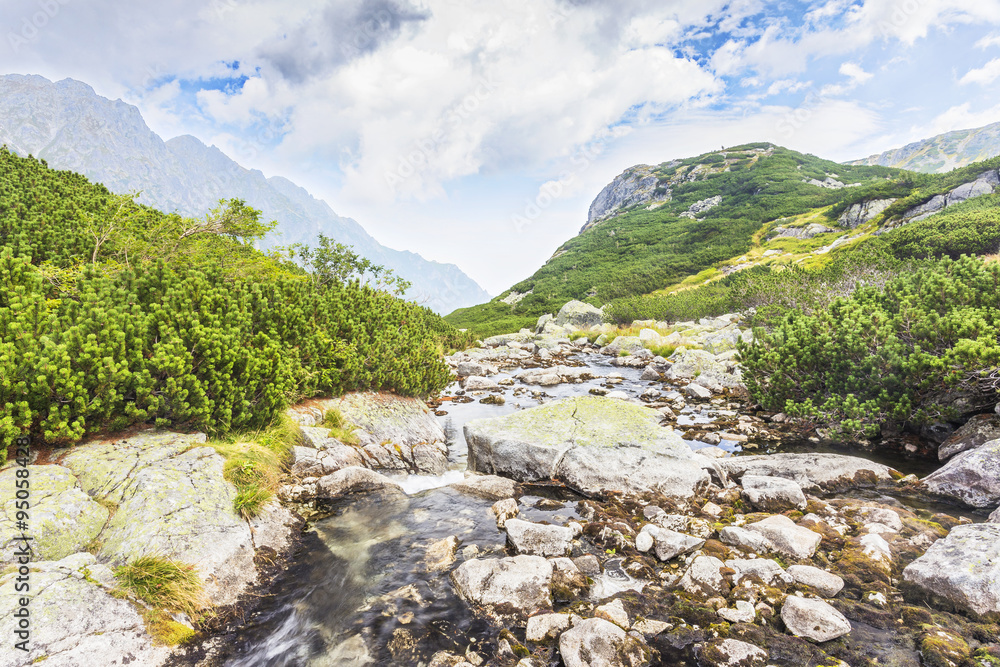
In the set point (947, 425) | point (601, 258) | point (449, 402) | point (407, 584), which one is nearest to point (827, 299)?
point (947, 425)

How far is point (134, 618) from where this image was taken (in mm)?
4414

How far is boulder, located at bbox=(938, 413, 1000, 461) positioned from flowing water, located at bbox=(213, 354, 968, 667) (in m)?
8.53

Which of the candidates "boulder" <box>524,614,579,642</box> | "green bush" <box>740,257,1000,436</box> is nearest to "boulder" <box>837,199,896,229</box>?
"green bush" <box>740,257,1000,436</box>

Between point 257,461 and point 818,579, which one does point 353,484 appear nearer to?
point 257,461

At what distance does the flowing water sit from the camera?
15.7 feet

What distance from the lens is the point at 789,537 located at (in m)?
6.13

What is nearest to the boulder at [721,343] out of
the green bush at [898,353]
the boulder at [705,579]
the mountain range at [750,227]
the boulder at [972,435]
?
the green bush at [898,353]

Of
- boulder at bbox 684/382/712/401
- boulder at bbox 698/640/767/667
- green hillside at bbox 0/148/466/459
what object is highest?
green hillside at bbox 0/148/466/459

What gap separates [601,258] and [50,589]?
11137cm

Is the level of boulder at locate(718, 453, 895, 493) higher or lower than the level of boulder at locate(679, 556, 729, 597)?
lower

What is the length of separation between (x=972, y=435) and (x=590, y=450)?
8.09 meters

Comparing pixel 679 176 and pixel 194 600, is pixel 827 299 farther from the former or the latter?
pixel 679 176

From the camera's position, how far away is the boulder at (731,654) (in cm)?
425
